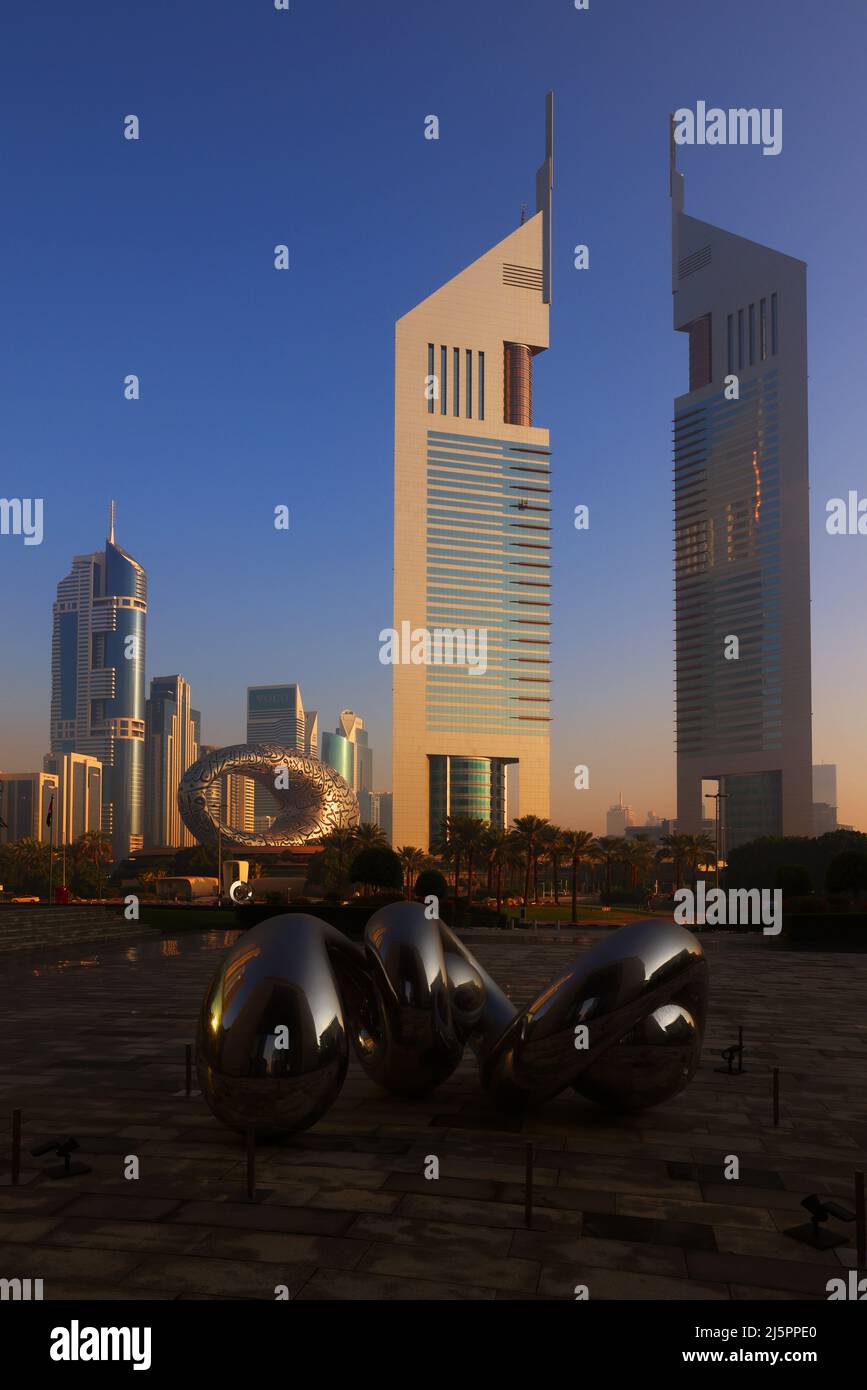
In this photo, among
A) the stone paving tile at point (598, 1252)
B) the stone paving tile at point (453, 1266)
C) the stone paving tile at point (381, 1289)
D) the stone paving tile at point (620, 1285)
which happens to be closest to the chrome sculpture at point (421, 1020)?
the stone paving tile at point (453, 1266)

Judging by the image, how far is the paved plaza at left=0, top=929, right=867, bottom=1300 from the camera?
25.1 ft

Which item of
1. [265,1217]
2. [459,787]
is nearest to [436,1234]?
[265,1217]

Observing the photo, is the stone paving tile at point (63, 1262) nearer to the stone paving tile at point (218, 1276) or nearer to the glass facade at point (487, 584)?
the stone paving tile at point (218, 1276)

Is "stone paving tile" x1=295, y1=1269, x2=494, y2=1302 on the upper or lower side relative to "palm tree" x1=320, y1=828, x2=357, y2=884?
upper

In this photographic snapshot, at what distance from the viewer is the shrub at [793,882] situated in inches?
1915

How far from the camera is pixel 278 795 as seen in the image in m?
132

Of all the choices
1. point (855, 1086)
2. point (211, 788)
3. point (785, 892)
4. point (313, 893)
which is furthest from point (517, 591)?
point (855, 1086)

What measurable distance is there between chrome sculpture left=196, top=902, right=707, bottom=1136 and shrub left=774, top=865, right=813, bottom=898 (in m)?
39.0

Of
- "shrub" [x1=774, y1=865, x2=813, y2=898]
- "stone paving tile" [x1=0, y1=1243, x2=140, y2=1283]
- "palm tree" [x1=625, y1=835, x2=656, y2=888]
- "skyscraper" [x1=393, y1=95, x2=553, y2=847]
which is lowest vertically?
"palm tree" [x1=625, y1=835, x2=656, y2=888]

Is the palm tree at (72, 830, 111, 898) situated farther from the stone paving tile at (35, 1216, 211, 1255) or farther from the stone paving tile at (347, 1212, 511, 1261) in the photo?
the stone paving tile at (347, 1212, 511, 1261)

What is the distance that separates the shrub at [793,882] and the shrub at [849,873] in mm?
1155

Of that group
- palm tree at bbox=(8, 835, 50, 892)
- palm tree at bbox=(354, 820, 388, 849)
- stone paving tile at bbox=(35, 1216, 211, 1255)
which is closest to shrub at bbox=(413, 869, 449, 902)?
palm tree at bbox=(354, 820, 388, 849)
